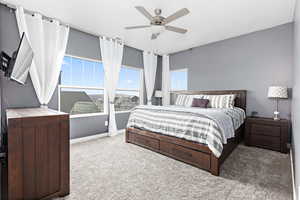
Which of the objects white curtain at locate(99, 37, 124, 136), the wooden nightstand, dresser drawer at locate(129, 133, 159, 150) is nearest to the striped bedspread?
dresser drawer at locate(129, 133, 159, 150)

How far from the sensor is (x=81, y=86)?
11.8 ft

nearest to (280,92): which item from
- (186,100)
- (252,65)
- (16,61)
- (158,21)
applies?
(252,65)

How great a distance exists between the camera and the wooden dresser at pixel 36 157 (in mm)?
1289

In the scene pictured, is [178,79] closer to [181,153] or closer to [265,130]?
[265,130]

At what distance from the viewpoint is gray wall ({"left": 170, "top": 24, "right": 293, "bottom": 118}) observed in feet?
10.3

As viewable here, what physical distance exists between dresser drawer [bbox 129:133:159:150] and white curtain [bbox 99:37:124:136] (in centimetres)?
89

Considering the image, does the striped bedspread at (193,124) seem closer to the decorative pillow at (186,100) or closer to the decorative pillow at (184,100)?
the decorative pillow at (186,100)

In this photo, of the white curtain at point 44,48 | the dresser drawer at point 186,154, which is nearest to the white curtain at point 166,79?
the dresser drawer at point 186,154

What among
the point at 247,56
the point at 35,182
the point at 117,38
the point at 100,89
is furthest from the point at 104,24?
the point at 247,56

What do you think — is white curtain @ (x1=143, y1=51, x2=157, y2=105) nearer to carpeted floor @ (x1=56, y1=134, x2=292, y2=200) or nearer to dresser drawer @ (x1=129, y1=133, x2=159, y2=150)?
dresser drawer @ (x1=129, y1=133, x2=159, y2=150)

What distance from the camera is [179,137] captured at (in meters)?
2.45

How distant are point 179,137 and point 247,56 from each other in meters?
2.83

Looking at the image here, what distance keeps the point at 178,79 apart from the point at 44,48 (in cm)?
394

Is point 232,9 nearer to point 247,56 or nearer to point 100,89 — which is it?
point 247,56
